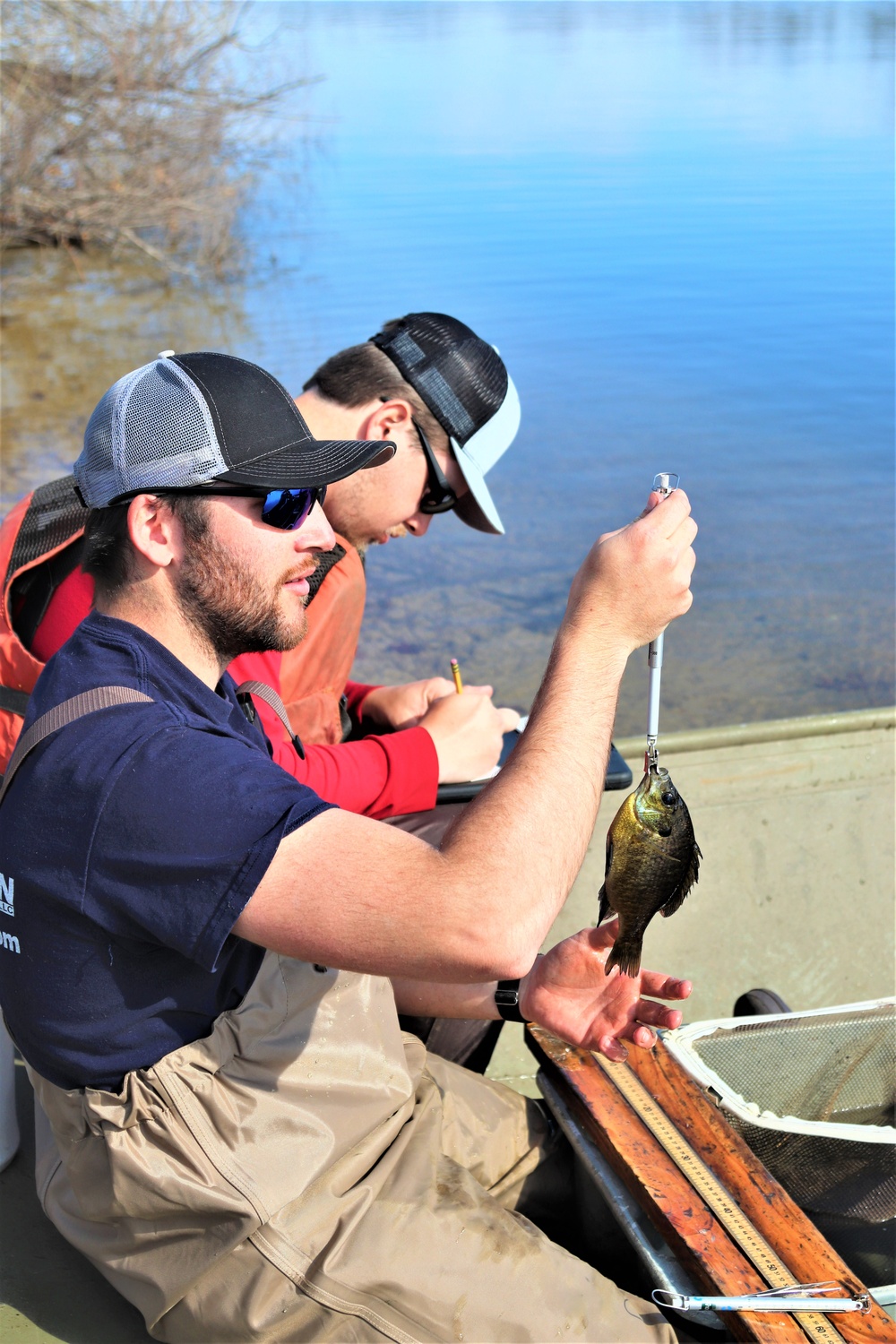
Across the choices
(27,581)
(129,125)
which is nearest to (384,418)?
(27,581)

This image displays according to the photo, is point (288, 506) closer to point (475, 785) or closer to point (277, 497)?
point (277, 497)

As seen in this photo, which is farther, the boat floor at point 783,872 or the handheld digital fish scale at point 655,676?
the boat floor at point 783,872

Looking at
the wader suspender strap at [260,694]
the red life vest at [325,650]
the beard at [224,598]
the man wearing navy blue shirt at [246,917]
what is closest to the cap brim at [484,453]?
the red life vest at [325,650]

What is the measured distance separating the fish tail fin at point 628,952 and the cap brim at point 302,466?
3.20ft

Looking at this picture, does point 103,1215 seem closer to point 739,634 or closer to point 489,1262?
point 489,1262

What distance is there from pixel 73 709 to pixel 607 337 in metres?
14.5

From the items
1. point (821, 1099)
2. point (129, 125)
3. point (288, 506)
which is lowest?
point (821, 1099)

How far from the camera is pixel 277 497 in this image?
230 cm

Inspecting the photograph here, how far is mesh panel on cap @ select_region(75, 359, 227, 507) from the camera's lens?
221 centimetres

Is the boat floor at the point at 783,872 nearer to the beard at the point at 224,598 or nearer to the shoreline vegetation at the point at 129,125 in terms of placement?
the beard at the point at 224,598

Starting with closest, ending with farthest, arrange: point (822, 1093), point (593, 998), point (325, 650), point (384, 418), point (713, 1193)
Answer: point (713, 1193) → point (593, 998) → point (822, 1093) → point (325, 650) → point (384, 418)

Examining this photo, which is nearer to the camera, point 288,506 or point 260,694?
point 288,506

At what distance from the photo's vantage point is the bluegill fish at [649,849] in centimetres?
211

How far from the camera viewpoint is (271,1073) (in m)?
2.22
